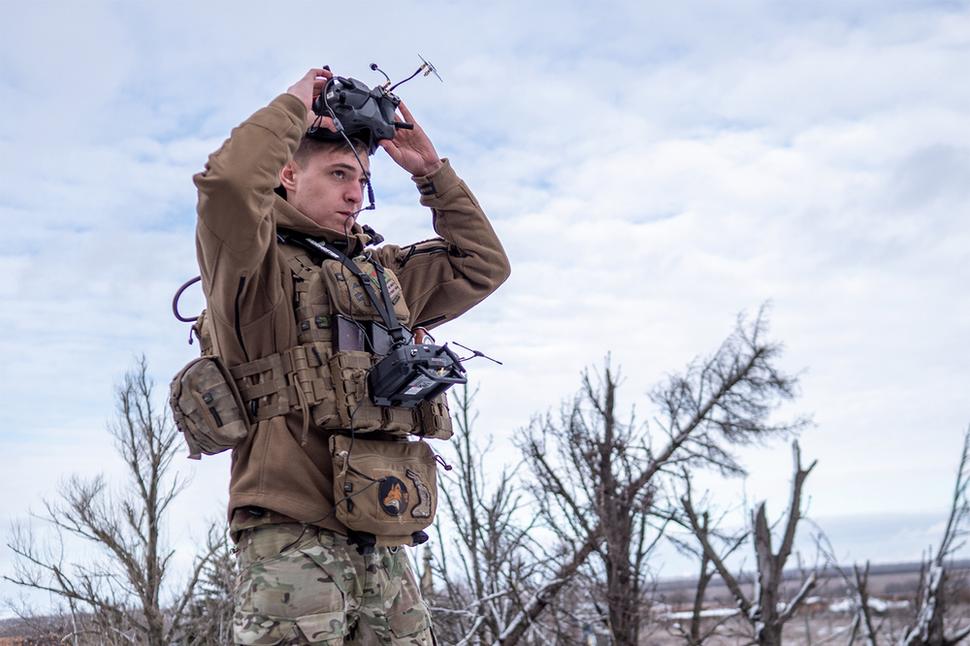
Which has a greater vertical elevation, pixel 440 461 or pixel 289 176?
pixel 289 176

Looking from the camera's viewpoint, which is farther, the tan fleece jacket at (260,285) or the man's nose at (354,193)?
the man's nose at (354,193)

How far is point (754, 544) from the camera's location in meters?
16.2

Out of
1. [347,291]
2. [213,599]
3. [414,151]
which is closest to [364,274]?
[347,291]

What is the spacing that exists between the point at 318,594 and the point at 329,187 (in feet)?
4.57

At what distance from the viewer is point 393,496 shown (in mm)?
3158

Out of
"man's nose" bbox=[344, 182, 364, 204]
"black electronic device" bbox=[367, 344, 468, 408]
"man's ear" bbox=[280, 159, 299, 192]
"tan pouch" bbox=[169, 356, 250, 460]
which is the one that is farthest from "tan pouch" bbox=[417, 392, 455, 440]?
"man's ear" bbox=[280, 159, 299, 192]

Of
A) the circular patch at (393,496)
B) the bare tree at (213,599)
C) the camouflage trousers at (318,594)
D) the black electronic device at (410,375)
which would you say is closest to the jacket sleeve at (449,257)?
the black electronic device at (410,375)

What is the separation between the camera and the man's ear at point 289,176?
3.57 metres

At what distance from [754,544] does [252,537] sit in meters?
14.4

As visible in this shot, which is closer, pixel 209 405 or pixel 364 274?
pixel 209 405

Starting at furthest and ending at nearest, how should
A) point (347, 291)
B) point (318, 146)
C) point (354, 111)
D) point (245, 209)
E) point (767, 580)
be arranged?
point (767, 580)
point (318, 146)
point (354, 111)
point (347, 291)
point (245, 209)

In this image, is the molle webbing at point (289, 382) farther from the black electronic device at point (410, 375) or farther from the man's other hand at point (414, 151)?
the man's other hand at point (414, 151)

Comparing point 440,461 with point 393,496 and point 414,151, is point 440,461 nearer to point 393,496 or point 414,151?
point 393,496

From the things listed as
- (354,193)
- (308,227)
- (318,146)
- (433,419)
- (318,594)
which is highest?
(318,146)
